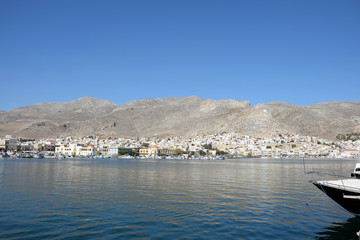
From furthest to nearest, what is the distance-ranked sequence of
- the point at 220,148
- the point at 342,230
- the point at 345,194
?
the point at 220,148, the point at 345,194, the point at 342,230

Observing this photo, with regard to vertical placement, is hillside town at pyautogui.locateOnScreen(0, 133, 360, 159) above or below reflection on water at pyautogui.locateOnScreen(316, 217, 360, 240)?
above

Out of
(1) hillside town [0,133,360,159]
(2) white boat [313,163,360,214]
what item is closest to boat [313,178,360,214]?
(2) white boat [313,163,360,214]

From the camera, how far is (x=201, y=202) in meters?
19.9

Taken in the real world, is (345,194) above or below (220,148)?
below

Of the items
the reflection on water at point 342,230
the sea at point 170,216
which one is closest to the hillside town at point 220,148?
the sea at point 170,216

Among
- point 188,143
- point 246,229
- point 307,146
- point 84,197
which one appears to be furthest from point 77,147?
point 246,229

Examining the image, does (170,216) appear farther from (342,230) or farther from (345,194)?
(345,194)

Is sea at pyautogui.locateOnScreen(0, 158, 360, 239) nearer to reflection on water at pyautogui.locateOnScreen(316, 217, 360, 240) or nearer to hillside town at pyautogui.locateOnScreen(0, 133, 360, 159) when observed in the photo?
reflection on water at pyautogui.locateOnScreen(316, 217, 360, 240)

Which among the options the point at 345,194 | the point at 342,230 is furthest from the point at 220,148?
the point at 342,230

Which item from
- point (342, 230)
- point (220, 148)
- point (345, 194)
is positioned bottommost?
point (342, 230)

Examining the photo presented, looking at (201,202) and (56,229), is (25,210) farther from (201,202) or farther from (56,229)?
(201,202)

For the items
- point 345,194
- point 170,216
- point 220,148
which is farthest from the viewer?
point 220,148

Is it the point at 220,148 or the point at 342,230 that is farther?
the point at 220,148

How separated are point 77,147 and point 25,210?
541ft
